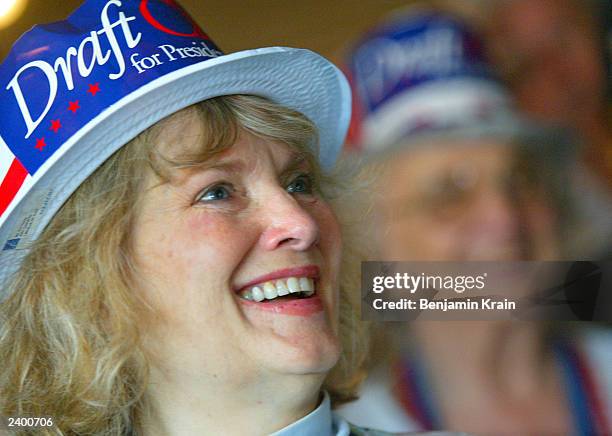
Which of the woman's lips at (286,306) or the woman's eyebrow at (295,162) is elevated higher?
the woman's eyebrow at (295,162)

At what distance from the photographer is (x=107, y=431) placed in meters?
1.12

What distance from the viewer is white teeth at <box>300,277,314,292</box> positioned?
105 cm

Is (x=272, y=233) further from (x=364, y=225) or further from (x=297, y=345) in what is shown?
(x=364, y=225)

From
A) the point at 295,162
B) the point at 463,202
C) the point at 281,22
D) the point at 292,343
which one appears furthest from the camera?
the point at 463,202

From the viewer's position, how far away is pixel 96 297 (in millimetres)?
1070

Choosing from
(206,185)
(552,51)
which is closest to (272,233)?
(206,185)

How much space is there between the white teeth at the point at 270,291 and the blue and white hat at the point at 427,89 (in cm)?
68

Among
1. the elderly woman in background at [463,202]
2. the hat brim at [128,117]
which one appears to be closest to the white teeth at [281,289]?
the hat brim at [128,117]

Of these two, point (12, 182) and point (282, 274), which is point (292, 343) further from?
point (12, 182)

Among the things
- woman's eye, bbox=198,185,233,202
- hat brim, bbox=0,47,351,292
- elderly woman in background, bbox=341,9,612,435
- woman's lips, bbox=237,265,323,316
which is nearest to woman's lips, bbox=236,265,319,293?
woman's lips, bbox=237,265,323,316

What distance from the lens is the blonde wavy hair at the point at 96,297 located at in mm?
1040

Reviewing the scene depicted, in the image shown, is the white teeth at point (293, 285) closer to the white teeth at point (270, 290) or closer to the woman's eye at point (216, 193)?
the white teeth at point (270, 290)

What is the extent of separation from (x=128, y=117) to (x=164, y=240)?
156 mm

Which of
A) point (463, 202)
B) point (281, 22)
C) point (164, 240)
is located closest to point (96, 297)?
point (164, 240)
